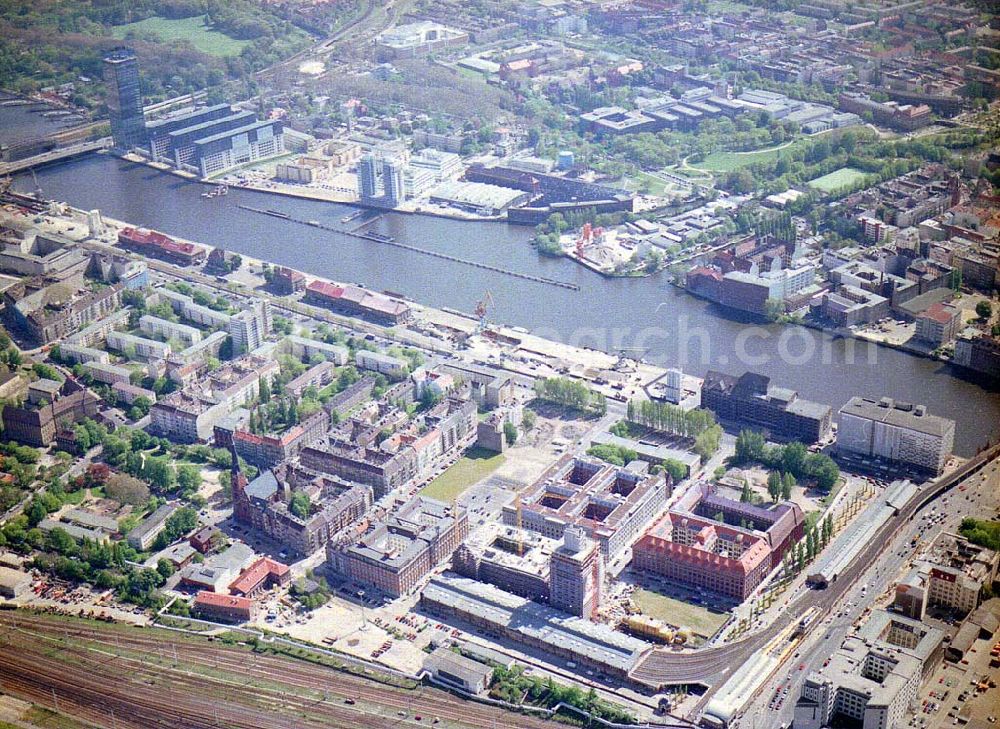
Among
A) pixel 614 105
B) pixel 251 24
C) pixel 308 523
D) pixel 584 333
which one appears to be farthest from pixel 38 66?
pixel 308 523

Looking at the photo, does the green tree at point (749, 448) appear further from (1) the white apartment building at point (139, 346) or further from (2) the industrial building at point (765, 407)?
(1) the white apartment building at point (139, 346)

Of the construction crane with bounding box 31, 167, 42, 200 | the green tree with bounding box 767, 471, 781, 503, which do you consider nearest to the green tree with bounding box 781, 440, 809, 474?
the green tree with bounding box 767, 471, 781, 503

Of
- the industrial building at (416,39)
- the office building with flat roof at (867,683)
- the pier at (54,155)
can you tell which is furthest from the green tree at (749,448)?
the industrial building at (416,39)

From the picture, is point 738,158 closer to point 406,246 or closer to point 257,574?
point 406,246

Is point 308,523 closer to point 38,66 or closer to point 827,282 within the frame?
point 827,282

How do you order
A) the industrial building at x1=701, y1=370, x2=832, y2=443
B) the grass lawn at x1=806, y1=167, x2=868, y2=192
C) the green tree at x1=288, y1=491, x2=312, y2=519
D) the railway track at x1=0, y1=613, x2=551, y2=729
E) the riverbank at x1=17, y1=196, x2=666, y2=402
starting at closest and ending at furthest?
1. the railway track at x1=0, y1=613, x2=551, y2=729
2. the green tree at x1=288, y1=491, x2=312, y2=519
3. the industrial building at x1=701, y1=370, x2=832, y2=443
4. the riverbank at x1=17, y1=196, x2=666, y2=402
5. the grass lawn at x1=806, y1=167, x2=868, y2=192

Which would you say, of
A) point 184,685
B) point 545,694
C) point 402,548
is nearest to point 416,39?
point 402,548

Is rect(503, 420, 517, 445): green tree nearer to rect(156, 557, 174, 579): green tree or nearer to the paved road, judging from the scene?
rect(156, 557, 174, 579): green tree
